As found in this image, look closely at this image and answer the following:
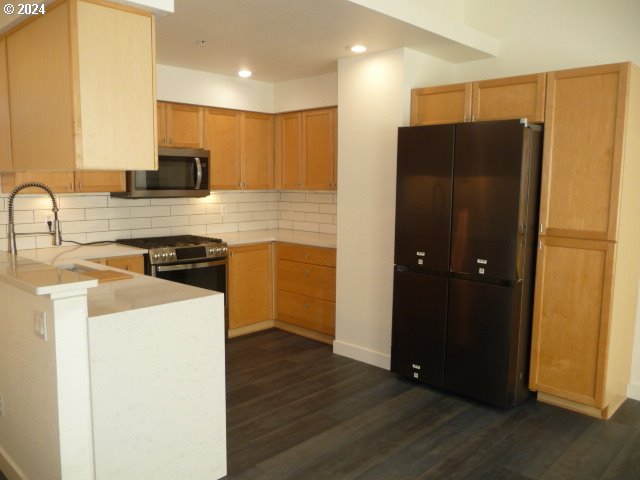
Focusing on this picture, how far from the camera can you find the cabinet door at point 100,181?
4102 millimetres

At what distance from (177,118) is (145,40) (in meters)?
2.32

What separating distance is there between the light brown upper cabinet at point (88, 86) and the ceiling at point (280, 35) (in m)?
0.73

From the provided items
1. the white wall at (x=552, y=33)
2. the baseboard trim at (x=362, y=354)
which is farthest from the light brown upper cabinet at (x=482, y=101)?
the baseboard trim at (x=362, y=354)

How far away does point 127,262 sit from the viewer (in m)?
4.07

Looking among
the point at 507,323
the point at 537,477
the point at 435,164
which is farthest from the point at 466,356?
the point at 435,164

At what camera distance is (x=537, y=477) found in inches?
106

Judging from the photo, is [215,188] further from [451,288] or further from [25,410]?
[25,410]

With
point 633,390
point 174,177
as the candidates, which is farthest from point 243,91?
point 633,390

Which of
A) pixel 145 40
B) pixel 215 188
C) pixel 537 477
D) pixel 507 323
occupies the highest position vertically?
pixel 145 40

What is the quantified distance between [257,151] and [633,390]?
3.75 meters

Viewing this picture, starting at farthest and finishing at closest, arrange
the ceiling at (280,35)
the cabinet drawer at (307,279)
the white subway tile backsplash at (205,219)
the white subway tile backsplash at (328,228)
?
the white subway tile backsplash at (328,228), the white subway tile backsplash at (205,219), the cabinet drawer at (307,279), the ceiling at (280,35)

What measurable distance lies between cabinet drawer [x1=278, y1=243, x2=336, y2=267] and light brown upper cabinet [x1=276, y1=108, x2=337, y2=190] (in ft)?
1.91

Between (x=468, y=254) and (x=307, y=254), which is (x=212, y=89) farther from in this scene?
(x=468, y=254)

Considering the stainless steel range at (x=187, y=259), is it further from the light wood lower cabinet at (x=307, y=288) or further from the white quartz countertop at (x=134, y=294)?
the white quartz countertop at (x=134, y=294)
